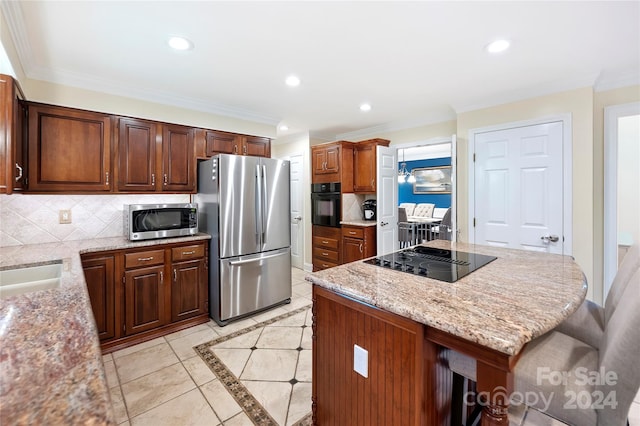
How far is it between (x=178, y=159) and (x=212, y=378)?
7.40ft

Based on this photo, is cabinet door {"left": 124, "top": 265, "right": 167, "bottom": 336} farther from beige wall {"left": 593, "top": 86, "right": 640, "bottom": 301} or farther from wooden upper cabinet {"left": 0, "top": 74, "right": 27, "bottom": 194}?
beige wall {"left": 593, "top": 86, "right": 640, "bottom": 301}

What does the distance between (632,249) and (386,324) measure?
152 centimetres

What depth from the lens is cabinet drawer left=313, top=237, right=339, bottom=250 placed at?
→ 15.3 feet

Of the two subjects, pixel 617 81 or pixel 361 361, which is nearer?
pixel 361 361

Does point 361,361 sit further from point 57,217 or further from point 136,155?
point 57,217

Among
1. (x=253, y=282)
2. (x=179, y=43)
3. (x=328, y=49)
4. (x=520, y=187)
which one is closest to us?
(x=179, y=43)

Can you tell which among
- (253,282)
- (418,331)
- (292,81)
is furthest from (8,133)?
(418,331)

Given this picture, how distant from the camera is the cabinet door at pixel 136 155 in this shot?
279 cm

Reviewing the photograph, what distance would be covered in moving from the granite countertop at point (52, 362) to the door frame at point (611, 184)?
4.00 metres

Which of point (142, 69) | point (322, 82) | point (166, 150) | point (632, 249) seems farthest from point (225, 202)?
point (632, 249)

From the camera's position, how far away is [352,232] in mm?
4395

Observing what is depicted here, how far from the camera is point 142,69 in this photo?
2484 millimetres

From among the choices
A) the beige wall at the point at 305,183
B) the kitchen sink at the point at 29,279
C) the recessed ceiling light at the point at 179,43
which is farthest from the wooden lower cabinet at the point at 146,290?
the beige wall at the point at 305,183

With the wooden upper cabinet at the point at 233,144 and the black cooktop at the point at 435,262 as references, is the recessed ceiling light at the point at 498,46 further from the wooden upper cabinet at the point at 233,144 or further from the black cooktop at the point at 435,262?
the wooden upper cabinet at the point at 233,144
